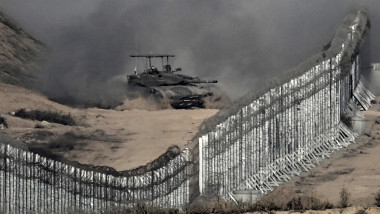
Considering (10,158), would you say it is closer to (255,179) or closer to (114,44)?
(255,179)

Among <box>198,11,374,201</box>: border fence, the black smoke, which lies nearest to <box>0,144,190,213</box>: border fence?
<box>198,11,374,201</box>: border fence

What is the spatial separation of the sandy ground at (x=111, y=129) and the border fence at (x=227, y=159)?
2026 mm

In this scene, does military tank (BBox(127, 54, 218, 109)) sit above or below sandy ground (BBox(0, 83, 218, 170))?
above

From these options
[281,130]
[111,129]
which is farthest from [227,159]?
[111,129]

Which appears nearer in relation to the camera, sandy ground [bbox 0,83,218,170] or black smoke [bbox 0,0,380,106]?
sandy ground [bbox 0,83,218,170]

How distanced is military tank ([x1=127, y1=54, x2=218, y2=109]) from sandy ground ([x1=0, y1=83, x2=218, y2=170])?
142 centimetres

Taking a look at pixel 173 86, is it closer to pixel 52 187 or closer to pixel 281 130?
pixel 281 130

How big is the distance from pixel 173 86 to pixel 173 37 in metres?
10.6

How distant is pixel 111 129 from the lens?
41.8 metres

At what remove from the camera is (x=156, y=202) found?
26.0 metres

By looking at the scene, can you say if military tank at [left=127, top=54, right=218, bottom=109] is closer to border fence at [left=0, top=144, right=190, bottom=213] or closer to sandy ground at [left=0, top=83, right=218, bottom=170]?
sandy ground at [left=0, top=83, right=218, bottom=170]

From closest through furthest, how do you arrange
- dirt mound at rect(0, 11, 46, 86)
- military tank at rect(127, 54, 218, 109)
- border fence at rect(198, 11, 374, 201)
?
1. border fence at rect(198, 11, 374, 201)
2. military tank at rect(127, 54, 218, 109)
3. dirt mound at rect(0, 11, 46, 86)

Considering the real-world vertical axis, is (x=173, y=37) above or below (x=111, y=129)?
above

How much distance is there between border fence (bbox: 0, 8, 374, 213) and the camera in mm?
25344
